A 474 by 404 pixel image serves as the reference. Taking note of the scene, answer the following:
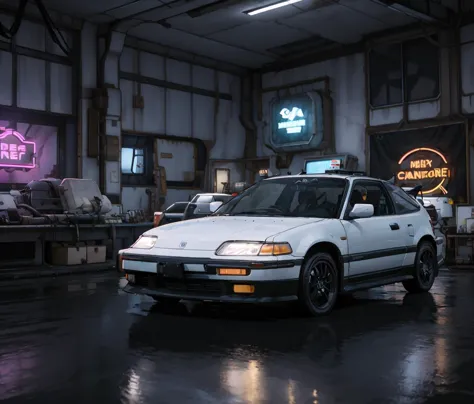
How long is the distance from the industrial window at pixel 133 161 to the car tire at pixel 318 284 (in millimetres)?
13004

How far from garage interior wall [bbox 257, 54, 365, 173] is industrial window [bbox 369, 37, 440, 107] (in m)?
0.54

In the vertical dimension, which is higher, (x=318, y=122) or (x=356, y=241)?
(x=318, y=122)

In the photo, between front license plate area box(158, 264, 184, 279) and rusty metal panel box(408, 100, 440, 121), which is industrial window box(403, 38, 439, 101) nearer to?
rusty metal panel box(408, 100, 440, 121)

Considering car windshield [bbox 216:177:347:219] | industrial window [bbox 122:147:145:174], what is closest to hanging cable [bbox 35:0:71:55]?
industrial window [bbox 122:147:145:174]

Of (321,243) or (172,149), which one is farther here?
(172,149)

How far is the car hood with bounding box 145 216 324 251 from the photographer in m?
6.29

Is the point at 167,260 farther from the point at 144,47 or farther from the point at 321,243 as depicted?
the point at 144,47

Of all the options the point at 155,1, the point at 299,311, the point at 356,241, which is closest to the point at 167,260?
the point at 299,311

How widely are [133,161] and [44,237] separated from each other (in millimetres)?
6561

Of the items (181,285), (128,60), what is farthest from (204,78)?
(181,285)

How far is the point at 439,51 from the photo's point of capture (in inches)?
679

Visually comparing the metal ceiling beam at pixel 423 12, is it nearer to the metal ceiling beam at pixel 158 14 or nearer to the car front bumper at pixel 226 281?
the metal ceiling beam at pixel 158 14

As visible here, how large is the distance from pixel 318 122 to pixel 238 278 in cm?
1426

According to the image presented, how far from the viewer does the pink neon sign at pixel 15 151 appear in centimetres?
1570
